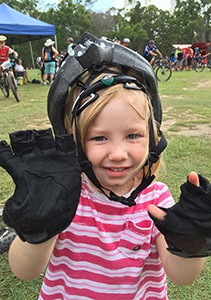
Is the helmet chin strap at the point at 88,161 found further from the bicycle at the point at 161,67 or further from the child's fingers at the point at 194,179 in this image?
the bicycle at the point at 161,67

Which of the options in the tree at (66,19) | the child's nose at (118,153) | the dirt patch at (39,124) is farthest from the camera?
the tree at (66,19)

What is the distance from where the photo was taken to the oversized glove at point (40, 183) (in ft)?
2.65

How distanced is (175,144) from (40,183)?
3.82 metres

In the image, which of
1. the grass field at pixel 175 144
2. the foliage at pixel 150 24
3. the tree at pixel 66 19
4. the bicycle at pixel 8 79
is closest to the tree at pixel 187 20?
the foliage at pixel 150 24

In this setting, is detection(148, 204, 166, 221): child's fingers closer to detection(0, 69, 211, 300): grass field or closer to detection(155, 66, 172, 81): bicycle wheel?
detection(0, 69, 211, 300): grass field

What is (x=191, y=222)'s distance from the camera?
0.87 meters

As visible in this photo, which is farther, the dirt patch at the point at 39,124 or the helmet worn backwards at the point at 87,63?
the dirt patch at the point at 39,124

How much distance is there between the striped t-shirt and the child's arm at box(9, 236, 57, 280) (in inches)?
7.0

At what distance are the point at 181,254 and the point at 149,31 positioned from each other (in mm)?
66922

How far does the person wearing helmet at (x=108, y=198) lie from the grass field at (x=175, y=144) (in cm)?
46

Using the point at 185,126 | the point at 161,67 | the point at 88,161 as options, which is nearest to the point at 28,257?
the point at 88,161

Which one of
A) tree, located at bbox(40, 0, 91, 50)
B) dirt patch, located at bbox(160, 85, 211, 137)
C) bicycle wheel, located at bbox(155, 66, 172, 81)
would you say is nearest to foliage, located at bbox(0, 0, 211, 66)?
tree, located at bbox(40, 0, 91, 50)

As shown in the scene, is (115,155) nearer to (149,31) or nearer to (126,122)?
(126,122)

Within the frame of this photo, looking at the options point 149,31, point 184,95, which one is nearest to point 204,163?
point 184,95
